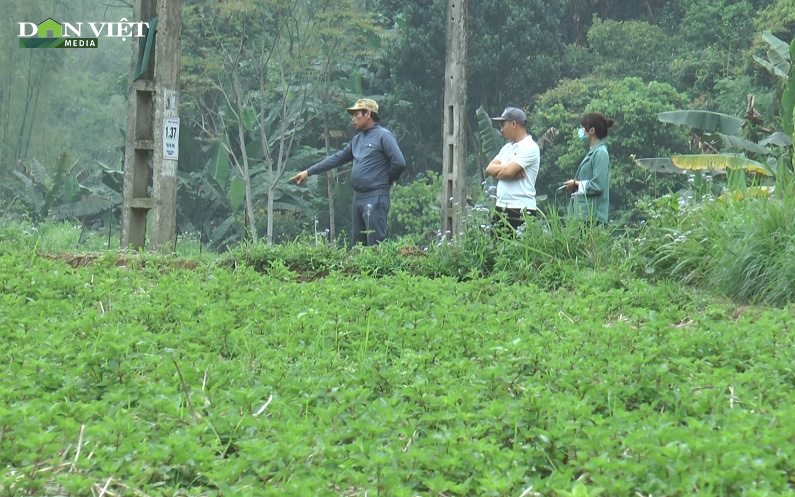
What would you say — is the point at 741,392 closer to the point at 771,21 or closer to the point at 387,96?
the point at 771,21

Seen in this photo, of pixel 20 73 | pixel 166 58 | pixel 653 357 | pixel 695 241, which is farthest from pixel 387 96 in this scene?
pixel 653 357

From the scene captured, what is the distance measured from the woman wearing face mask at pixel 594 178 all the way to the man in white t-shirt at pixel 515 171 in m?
0.42

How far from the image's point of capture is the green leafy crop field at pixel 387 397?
3.46 metres

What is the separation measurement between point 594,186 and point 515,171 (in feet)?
2.35

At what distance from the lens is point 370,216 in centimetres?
1119

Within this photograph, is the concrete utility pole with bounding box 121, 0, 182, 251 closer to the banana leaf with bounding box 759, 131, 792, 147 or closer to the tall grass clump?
the tall grass clump

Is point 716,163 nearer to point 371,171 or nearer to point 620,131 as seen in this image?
point 371,171

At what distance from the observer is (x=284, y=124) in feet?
102

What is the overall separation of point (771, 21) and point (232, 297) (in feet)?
87.0

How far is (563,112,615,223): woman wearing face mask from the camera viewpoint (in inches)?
389

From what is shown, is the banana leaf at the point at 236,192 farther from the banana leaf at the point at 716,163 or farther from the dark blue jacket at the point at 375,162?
the dark blue jacket at the point at 375,162

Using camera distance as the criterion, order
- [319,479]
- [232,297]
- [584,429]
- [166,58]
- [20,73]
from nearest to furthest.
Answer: [319,479]
[584,429]
[232,297]
[166,58]
[20,73]

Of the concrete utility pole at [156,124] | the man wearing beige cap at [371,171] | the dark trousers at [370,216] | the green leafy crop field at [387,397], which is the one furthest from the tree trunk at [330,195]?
the green leafy crop field at [387,397]

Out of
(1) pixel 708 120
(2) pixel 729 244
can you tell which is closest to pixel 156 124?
(2) pixel 729 244
